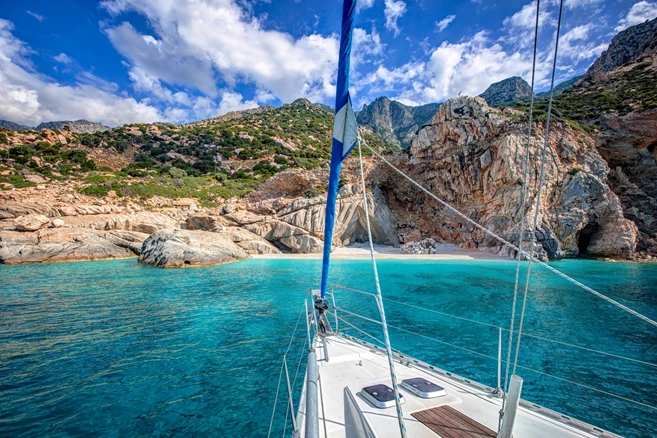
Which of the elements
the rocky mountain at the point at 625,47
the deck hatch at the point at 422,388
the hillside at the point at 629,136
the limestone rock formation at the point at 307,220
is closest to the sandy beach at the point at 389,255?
the limestone rock formation at the point at 307,220

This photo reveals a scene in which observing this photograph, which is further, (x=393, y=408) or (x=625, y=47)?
(x=625, y=47)

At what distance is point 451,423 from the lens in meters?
2.69

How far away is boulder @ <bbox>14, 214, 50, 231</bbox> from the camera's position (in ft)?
73.7

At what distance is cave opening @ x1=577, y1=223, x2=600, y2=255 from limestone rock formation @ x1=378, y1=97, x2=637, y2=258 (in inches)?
3.3

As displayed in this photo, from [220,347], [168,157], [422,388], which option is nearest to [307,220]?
[220,347]

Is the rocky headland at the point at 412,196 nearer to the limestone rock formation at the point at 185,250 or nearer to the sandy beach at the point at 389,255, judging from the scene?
the limestone rock formation at the point at 185,250

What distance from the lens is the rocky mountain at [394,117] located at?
106688 mm

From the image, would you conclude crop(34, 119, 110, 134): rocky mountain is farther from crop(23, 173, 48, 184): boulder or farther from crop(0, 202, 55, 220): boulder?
crop(0, 202, 55, 220): boulder

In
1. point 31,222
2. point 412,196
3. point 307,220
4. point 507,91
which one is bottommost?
point 31,222

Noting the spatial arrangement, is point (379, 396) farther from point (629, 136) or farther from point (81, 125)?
point (81, 125)

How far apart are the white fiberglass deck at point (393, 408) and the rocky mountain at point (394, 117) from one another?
106401 mm

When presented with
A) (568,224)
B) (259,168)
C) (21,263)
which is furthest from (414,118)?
(21,263)

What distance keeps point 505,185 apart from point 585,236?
1059 cm

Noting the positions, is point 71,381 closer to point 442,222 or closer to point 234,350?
point 234,350
